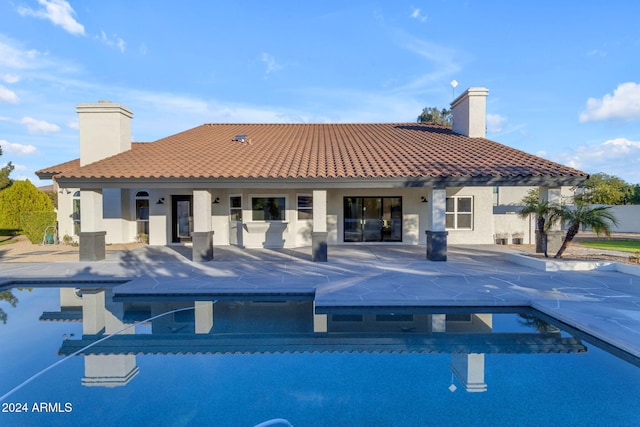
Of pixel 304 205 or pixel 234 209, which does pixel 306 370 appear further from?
pixel 234 209

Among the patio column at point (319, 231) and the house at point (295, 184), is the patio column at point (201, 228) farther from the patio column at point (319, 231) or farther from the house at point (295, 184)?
the patio column at point (319, 231)

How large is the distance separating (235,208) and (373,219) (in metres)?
6.74

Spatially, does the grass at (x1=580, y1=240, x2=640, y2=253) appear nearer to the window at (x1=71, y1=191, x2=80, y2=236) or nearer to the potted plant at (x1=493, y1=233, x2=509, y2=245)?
the potted plant at (x1=493, y1=233, x2=509, y2=245)

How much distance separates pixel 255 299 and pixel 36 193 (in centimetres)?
2005

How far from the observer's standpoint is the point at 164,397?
453 cm

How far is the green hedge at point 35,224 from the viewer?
1673 cm

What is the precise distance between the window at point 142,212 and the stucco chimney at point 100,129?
2.36 m

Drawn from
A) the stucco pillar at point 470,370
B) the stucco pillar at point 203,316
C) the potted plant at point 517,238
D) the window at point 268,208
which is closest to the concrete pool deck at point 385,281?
the stucco pillar at point 203,316

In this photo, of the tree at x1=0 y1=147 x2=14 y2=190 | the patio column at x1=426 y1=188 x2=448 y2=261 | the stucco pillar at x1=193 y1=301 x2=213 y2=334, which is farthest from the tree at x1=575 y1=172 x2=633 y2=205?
the tree at x1=0 y1=147 x2=14 y2=190

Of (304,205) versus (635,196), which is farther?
(635,196)

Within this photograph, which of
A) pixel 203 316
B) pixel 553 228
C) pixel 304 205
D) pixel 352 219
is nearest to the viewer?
pixel 203 316

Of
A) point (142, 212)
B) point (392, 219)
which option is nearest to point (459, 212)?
point (392, 219)

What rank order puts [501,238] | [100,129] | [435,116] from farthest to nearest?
[435,116] → [501,238] → [100,129]

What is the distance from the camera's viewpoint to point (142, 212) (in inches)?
674
